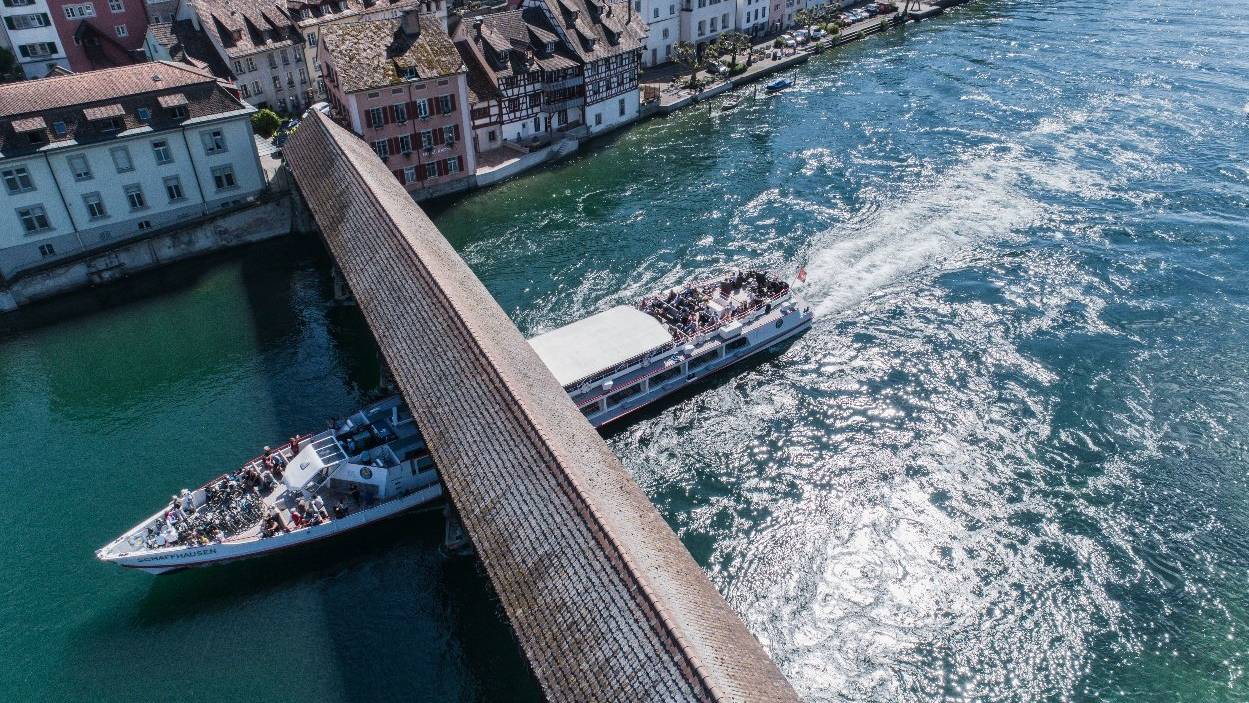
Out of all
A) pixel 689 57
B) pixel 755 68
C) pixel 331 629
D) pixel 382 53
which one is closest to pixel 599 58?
pixel 689 57

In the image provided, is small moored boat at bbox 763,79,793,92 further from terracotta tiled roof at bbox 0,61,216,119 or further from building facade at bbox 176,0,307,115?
terracotta tiled roof at bbox 0,61,216,119

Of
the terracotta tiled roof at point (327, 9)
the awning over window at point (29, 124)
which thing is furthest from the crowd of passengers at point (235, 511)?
the terracotta tiled roof at point (327, 9)

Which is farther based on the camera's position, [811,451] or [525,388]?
[811,451]

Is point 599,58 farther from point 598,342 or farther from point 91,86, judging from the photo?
point 598,342

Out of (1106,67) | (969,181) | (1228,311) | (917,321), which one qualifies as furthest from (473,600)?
(1106,67)

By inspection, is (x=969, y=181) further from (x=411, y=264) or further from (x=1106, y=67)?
(x=411, y=264)

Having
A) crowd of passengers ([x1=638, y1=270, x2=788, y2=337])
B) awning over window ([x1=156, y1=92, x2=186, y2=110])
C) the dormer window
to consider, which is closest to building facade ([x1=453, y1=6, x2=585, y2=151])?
the dormer window
